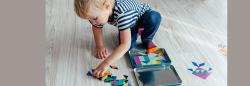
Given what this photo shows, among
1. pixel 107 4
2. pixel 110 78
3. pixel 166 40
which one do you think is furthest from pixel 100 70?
pixel 166 40

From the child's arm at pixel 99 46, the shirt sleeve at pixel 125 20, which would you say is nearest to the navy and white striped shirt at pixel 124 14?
the shirt sleeve at pixel 125 20

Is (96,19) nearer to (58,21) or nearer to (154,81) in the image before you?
(154,81)

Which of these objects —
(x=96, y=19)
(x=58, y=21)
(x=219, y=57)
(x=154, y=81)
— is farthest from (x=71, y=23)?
(x=219, y=57)

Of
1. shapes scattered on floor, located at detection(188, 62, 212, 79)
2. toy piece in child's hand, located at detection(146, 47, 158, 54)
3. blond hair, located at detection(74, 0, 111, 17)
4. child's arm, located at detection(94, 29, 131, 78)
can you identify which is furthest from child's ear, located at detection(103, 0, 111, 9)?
shapes scattered on floor, located at detection(188, 62, 212, 79)

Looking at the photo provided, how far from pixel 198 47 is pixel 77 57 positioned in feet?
1.75

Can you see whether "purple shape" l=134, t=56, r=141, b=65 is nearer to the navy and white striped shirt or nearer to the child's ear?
the navy and white striped shirt

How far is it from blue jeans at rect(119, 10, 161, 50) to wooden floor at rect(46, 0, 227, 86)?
10cm

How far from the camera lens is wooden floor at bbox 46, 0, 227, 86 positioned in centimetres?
134

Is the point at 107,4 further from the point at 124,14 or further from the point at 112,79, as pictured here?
the point at 112,79

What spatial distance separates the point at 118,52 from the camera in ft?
4.19

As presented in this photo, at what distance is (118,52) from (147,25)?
21cm

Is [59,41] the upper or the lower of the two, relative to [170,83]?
upper

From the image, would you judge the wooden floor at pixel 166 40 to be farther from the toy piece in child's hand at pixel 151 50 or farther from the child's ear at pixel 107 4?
the child's ear at pixel 107 4

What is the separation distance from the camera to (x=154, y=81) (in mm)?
1304
